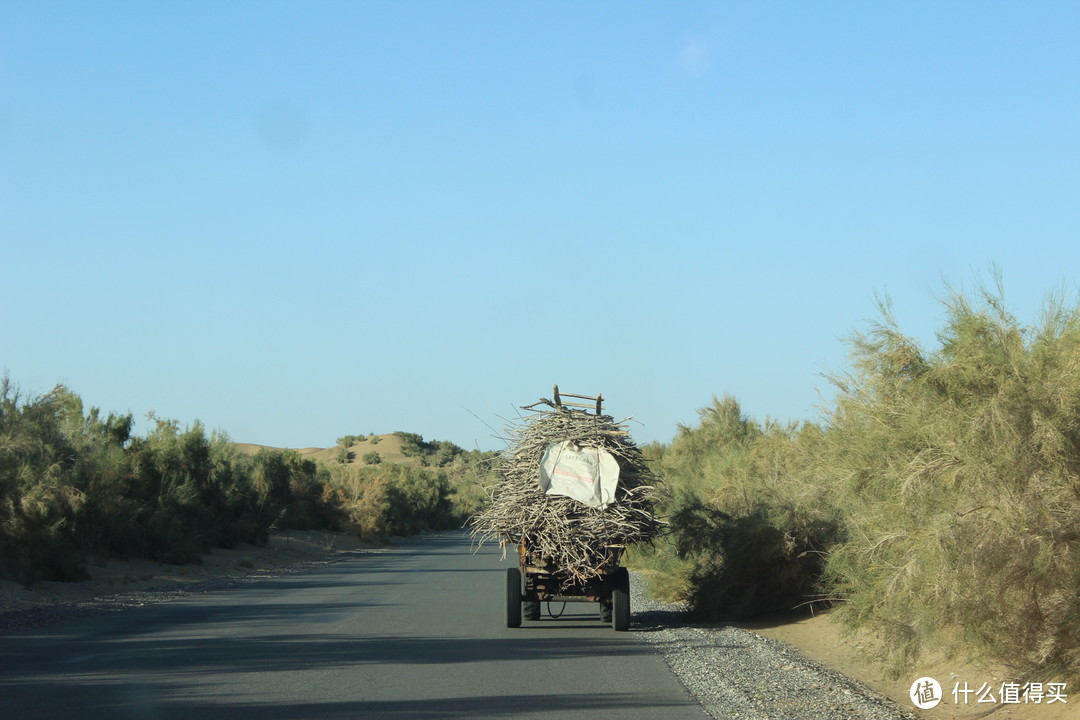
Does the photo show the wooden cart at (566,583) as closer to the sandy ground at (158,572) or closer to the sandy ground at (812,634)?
the sandy ground at (812,634)

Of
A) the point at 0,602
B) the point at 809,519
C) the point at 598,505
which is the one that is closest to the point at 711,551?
the point at 809,519

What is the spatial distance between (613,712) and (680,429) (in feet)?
128

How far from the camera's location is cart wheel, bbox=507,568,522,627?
16.4 m

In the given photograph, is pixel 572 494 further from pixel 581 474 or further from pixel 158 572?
pixel 158 572

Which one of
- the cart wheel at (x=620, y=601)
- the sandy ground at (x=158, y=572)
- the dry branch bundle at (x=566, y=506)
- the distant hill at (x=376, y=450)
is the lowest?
the sandy ground at (x=158, y=572)

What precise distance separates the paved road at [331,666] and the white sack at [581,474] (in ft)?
7.55

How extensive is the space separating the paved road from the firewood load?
149 centimetres

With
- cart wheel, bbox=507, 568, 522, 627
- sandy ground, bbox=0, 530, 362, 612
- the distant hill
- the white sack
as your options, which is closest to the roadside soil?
the white sack

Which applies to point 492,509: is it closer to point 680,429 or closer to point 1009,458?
point 1009,458

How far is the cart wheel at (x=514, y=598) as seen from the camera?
53.7 feet

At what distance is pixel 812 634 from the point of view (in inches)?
662

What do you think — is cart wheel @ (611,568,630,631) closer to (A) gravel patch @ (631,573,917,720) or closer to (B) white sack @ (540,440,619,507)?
(A) gravel patch @ (631,573,917,720)

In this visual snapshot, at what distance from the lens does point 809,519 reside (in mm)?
18297

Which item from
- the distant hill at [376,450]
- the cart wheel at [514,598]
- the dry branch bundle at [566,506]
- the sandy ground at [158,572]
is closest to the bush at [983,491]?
the dry branch bundle at [566,506]
